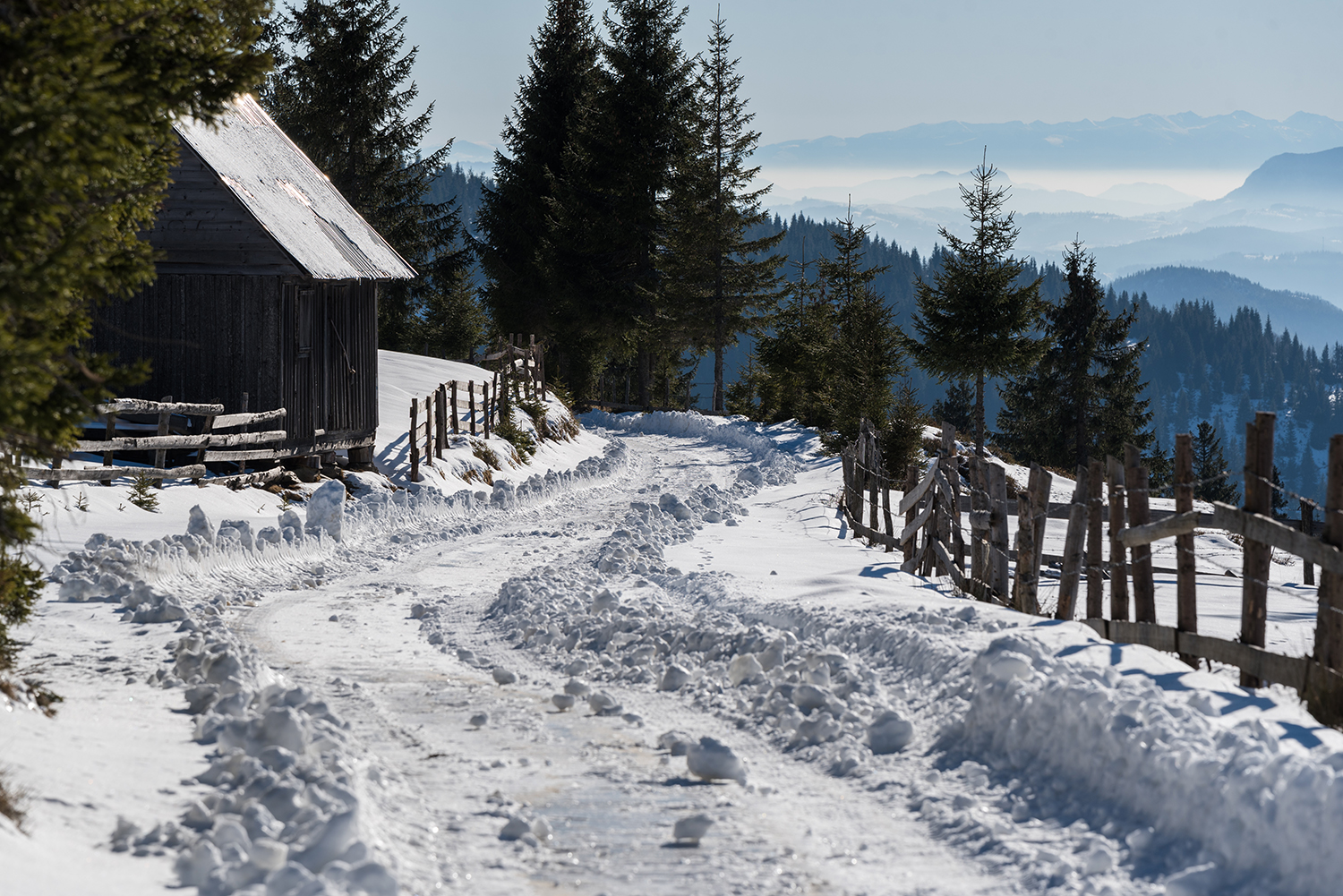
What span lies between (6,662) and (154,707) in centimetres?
89

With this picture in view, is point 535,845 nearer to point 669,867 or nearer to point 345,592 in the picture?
point 669,867

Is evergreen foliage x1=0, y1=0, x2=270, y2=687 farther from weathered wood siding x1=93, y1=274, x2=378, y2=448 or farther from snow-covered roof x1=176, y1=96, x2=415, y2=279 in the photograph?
weathered wood siding x1=93, y1=274, x2=378, y2=448

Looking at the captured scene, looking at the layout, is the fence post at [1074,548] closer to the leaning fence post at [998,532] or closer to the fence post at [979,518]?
the leaning fence post at [998,532]

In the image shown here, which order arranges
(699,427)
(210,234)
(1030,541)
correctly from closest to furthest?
(1030,541) < (210,234) < (699,427)

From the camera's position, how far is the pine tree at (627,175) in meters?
49.8

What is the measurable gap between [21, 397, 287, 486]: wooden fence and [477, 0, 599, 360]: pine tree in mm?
33648

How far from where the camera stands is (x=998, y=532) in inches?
443

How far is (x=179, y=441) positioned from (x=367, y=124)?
31513 millimetres

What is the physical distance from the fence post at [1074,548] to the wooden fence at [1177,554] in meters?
0.01

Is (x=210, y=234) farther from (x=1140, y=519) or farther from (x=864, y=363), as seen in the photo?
(x=864, y=363)

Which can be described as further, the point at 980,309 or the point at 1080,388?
the point at 1080,388

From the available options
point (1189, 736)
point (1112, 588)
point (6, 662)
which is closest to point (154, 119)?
point (6, 662)

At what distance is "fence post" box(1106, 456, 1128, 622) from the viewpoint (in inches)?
359

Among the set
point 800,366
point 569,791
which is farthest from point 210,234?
point 800,366
